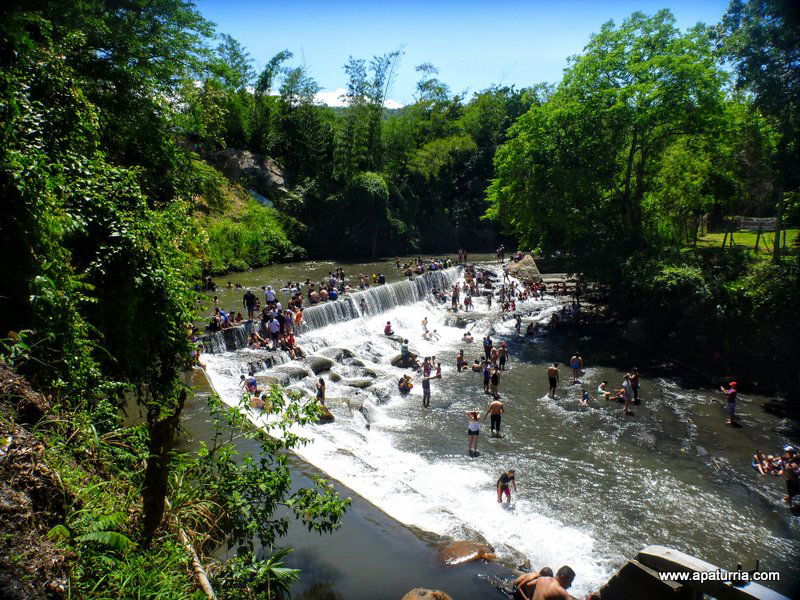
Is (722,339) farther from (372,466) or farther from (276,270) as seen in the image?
(276,270)

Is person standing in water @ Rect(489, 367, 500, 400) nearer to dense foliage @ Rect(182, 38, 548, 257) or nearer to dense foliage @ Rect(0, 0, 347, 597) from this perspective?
dense foliage @ Rect(0, 0, 347, 597)

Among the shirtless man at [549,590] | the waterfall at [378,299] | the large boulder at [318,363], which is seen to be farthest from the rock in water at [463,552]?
the waterfall at [378,299]

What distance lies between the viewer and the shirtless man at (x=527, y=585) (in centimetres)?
646

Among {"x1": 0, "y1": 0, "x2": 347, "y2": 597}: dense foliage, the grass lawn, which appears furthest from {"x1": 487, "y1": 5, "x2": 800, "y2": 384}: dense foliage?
{"x1": 0, "y1": 0, "x2": 347, "y2": 597}: dense foliage

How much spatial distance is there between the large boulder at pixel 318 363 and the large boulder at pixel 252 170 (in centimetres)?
2501

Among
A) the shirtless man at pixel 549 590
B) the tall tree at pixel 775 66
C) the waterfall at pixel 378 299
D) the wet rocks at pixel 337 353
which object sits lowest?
the wet rocks at pixel 337 353

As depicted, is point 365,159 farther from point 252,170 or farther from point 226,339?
point 226,339

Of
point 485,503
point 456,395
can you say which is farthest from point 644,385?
point 485,503

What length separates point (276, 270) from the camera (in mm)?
32562

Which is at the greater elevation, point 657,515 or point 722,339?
point 722,339

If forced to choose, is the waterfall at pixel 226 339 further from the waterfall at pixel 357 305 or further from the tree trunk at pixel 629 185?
the tree trunk at pixel 629 185

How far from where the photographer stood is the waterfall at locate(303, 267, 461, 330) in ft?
70.4

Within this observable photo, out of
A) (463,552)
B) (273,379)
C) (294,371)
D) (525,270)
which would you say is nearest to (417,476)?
(463,552)

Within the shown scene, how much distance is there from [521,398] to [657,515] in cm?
708
